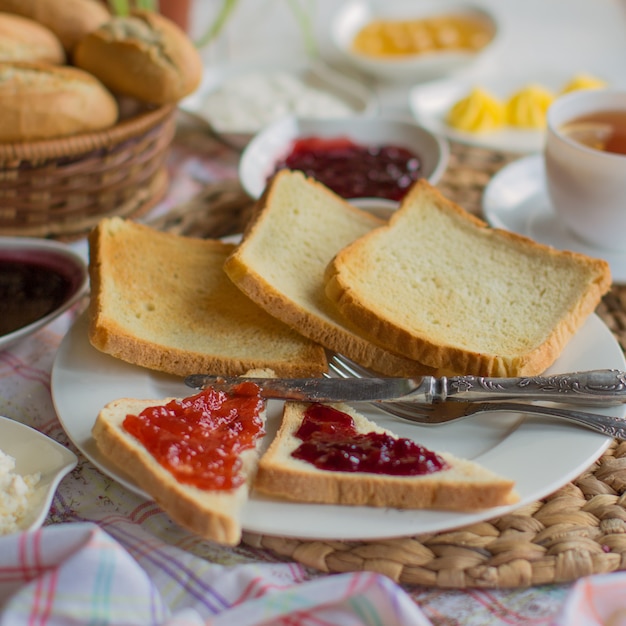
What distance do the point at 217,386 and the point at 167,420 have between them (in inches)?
9.0

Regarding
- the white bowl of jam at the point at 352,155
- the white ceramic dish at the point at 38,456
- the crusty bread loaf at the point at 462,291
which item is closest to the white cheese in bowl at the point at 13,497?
the white ceramic dish at the point at 38,456

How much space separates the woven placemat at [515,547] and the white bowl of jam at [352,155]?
1536 mm

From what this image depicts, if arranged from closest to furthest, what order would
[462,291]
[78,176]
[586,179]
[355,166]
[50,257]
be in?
[462,291]
[50,257]
[586,179]
[78,176]
[355,166]

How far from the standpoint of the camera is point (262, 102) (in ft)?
14.0

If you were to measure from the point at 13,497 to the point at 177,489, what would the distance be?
42cm

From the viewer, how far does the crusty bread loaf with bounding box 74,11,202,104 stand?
3258 millimetres

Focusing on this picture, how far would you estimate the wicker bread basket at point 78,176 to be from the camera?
9.87 feet

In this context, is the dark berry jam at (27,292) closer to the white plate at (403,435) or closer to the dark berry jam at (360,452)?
the white plate at (403,435)

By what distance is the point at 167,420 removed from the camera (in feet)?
6.81

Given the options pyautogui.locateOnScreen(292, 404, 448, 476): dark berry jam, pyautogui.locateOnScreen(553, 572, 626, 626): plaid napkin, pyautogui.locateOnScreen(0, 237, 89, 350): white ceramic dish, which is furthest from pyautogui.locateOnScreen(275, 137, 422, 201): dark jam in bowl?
pyautogui.locateOnScreen(553, 572, 626, 626): plaid napkin

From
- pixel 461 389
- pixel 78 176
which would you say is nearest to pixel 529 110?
pixel 78 176

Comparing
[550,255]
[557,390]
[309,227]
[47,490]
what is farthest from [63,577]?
[550,255]

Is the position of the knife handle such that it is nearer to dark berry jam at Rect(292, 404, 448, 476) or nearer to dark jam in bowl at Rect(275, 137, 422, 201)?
dark berry jam at Rect(292, 404, 448, 476)

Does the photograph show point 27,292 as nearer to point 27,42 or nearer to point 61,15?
point 27,42
